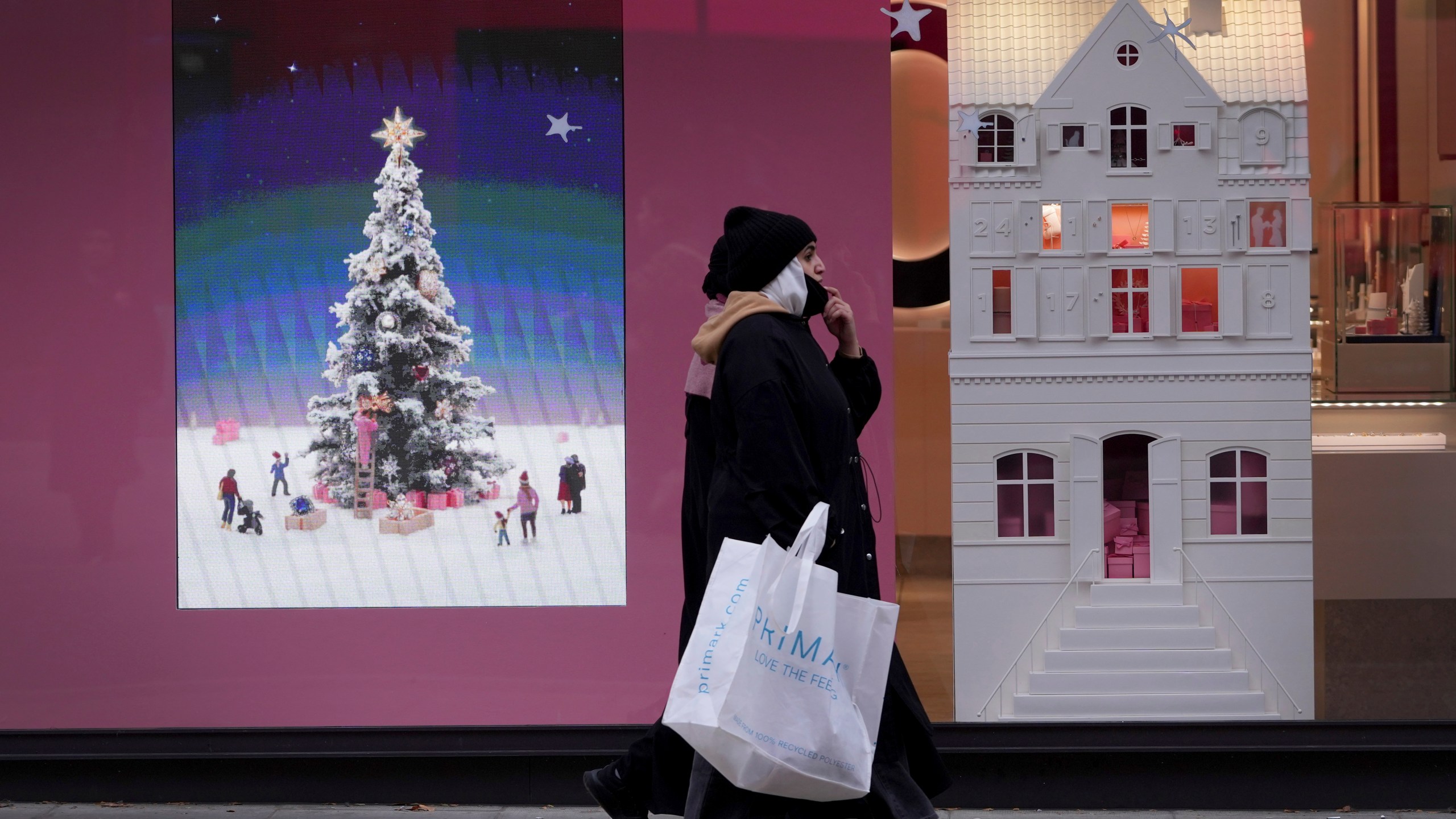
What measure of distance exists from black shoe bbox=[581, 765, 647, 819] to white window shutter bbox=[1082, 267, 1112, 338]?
2411 millimetres

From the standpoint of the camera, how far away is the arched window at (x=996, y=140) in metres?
4.80

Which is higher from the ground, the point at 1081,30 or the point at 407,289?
the point at 1081,30

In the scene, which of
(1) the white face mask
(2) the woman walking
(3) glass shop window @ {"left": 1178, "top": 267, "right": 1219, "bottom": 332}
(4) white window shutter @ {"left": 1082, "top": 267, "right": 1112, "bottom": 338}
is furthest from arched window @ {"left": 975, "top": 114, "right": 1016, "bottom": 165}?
(1) the white face mask

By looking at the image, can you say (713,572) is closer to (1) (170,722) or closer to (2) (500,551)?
(2) (500,551)

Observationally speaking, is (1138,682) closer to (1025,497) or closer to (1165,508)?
(1165,508)

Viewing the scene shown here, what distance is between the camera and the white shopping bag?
2.96m

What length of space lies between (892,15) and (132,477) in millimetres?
3437

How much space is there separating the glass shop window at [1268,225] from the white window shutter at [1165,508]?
2.66ft

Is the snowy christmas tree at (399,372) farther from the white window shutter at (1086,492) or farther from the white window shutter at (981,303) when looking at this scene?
the white window shutter at (1086,492)

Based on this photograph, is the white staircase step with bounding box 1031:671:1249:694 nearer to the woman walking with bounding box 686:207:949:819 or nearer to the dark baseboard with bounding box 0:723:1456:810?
the dark baseboard with bounding box 0:723:1456:810

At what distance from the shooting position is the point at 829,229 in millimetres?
4840

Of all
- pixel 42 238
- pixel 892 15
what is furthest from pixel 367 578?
pixel 892 15

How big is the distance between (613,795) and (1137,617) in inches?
85.8

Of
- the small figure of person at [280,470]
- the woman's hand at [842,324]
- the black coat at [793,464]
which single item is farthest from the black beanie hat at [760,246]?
the small figure of person at [280,470]
